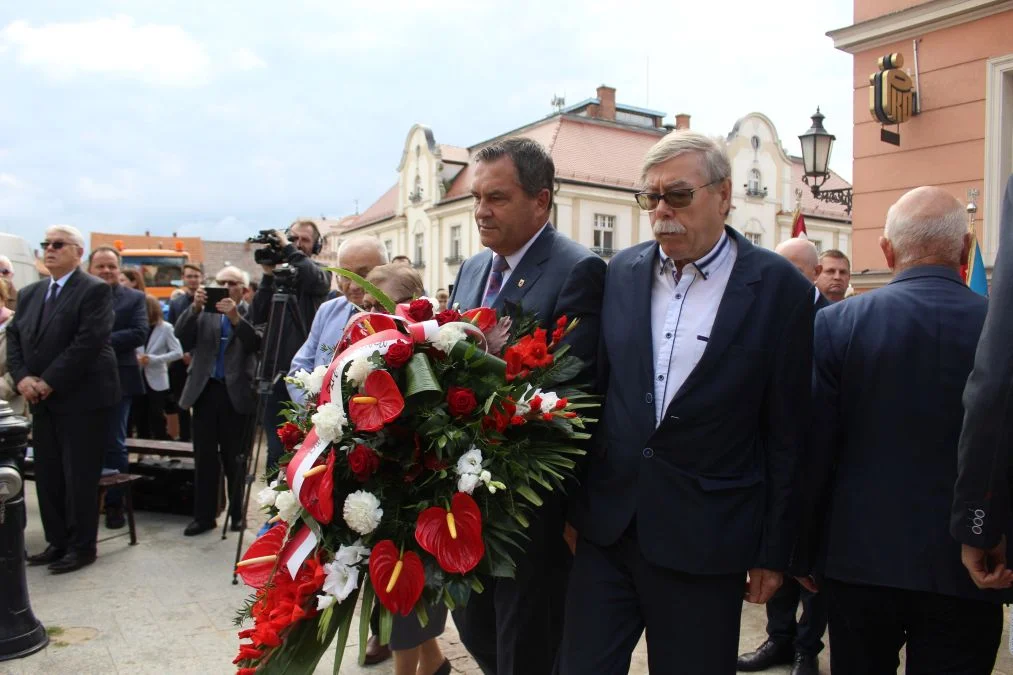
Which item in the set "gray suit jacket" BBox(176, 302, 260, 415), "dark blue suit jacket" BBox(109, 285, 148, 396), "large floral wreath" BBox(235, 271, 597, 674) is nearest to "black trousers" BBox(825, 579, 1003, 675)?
"large floral wreath" BBox(235, 271, 597, 674)

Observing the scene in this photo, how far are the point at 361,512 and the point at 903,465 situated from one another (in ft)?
5.34

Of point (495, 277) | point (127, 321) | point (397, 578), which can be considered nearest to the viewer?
point (397, 578)

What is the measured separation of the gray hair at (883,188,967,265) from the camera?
265 centimetres

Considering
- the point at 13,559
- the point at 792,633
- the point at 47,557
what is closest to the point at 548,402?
the point at 792,633

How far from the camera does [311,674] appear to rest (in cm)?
217

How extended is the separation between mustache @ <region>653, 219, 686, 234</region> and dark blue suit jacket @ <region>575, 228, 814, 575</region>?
0.67 ft

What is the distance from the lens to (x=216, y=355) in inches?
252

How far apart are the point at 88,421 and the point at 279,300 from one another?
1588 mm

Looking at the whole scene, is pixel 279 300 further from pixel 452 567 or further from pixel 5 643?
pixel 452 567

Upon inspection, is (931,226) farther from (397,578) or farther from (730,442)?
(397,578)

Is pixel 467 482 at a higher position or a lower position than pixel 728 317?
lower

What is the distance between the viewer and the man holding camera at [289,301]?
5492mm

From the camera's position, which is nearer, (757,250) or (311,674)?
(311,674)

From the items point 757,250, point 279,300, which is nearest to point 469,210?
point 279,300
